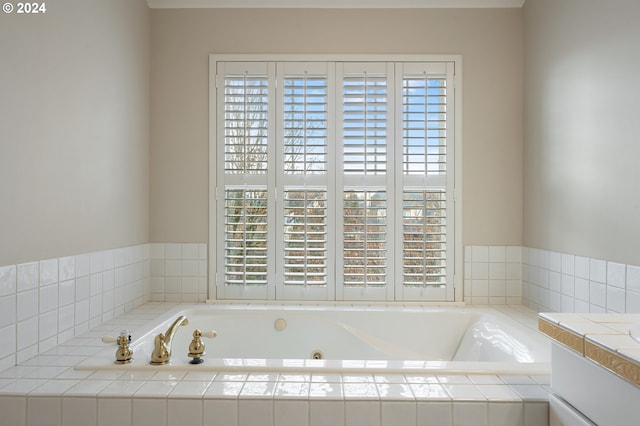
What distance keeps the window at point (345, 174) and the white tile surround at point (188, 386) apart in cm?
88

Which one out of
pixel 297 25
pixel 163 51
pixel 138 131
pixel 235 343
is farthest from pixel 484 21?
pixel 235 343

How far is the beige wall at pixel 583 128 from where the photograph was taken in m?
1.85

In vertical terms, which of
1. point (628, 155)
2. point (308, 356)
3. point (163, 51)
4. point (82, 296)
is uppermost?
point (163, 51)

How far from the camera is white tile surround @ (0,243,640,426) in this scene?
1.42 meters

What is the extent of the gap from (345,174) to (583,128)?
133 cm

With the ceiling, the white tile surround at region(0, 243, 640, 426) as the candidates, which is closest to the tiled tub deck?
the white tile surround at region(0, 243, 640, 426)

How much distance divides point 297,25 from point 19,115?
5.70 ft

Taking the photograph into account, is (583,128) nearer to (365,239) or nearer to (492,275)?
(492,275)

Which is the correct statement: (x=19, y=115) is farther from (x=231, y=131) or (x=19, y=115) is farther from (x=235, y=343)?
(x=235, y=343)

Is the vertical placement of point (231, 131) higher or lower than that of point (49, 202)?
higher

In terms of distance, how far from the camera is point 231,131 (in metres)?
2.86

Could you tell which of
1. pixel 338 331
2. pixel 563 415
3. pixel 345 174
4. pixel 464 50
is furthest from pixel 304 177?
pixel 563 415

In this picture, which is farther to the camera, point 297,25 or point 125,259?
point 297,25

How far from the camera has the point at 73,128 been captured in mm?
2059
